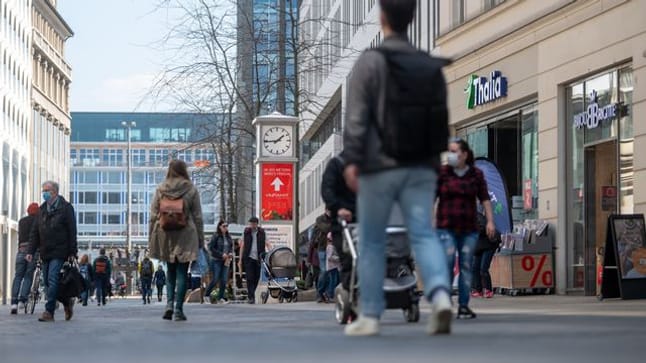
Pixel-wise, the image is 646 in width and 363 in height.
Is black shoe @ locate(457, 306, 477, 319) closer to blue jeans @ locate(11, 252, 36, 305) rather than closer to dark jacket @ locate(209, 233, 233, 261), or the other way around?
blue jeans @ locate(11, 252, 36, 305)

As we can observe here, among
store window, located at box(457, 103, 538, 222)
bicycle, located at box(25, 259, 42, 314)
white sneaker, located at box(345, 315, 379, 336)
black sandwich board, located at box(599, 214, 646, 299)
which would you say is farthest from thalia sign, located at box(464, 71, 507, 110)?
white sneaker, located at box(345, 315, 379, 336)

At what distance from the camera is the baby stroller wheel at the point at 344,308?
1398 centimetres

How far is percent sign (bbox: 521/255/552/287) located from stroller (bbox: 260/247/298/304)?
7.06 meters

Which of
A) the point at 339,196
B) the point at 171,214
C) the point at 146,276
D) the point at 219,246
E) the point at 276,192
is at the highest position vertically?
the point at 276,192

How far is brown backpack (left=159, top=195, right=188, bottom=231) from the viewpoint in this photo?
16609mm

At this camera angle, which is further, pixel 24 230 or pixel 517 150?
pixel 517 150

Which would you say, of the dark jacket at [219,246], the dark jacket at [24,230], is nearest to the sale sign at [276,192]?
the dark jacket at [219,246]

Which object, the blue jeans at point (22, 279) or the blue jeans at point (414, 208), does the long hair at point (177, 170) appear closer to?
the blue jeans at point (414, 208)

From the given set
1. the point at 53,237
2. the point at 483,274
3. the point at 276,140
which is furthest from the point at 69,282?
the point at 276,140

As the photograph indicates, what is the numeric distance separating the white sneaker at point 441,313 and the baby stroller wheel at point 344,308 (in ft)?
14.4

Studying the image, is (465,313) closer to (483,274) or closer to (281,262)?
(483,274)

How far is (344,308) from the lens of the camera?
1400 centimetres

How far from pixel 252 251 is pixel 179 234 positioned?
15025 mm

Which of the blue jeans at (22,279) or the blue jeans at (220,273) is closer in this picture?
the blue jeans at (22,279)
